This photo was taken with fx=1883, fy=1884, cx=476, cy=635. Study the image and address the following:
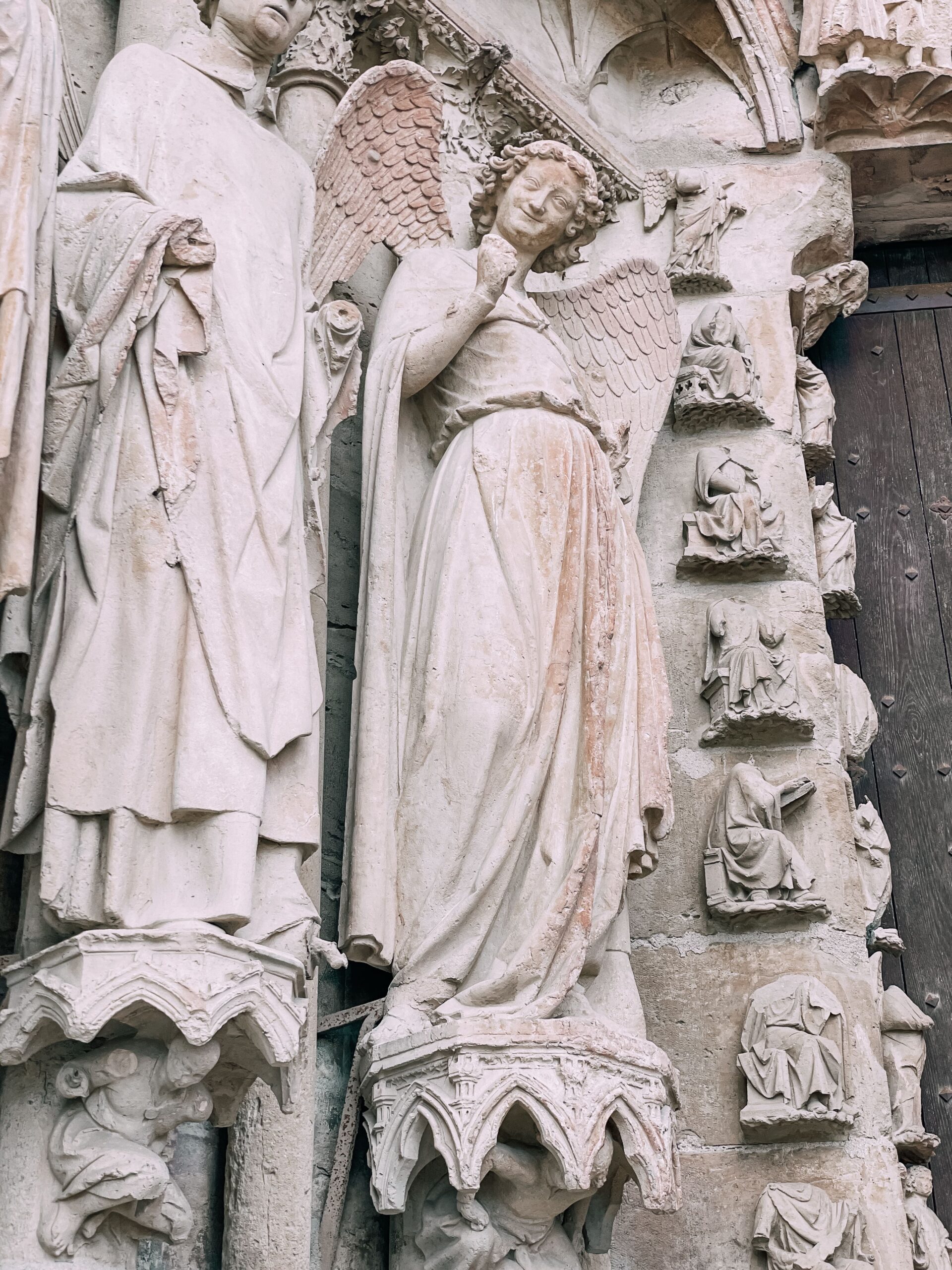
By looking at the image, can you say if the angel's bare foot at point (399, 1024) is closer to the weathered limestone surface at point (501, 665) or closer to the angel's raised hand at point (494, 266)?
the weathered limestone surface at point (501, 665)

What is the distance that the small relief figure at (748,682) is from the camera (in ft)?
14.3

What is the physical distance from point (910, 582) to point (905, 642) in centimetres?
19

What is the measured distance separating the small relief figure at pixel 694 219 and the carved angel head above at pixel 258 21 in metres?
1.49

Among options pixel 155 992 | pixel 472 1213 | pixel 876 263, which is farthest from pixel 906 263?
pixel 155 992

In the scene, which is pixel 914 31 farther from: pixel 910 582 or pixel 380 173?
pixel 380 173

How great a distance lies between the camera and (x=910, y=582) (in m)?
5.19

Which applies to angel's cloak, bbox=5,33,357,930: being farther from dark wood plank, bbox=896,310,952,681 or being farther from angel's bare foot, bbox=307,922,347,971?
dark wood plank, bbox=896,310,952,681

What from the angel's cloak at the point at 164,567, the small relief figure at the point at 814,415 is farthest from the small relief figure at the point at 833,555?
the angel's cloak at the point at 164,567

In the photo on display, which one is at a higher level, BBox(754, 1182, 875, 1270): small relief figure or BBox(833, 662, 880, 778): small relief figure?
BBox(833, 662, 880, 778): small relief figure

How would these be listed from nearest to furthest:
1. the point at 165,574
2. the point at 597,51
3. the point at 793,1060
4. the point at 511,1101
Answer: the point at 165,574
the point at 511,1101
the point at 793,1060
the point at 597,51

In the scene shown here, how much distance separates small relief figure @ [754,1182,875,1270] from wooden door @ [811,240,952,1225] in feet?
2.21

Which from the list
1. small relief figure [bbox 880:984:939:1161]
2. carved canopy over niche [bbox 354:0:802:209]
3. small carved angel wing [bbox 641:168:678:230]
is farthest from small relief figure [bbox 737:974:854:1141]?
carved canopy over niche [bbox 354:0:802:209]

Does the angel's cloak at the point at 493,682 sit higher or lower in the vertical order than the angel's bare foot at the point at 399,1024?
higher

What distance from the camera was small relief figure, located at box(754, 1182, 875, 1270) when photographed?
12.2 ft
